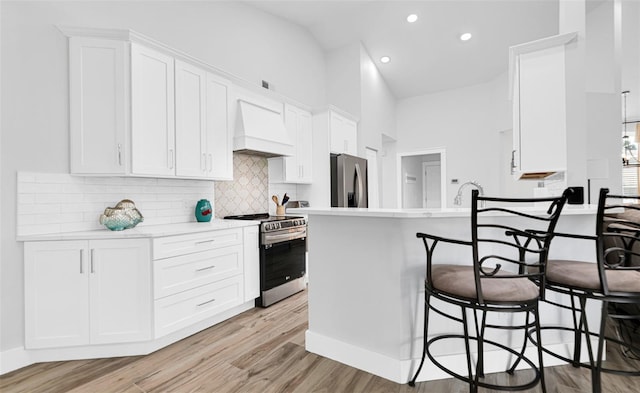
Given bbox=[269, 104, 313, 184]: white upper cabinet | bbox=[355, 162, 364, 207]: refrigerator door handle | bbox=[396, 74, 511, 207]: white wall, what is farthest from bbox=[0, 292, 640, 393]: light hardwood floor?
bbox=[396, 74, 511, 207]: white wall

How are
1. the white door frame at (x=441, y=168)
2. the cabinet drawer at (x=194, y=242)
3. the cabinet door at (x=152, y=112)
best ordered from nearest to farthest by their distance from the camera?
1. the cabinet drawer at (x=194, y=242)
2. the cabinet door at (x=152, y=112)
3. the white door frame at (x=441, y=168)

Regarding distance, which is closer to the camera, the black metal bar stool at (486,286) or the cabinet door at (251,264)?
the black metal bar stool at (486,286)

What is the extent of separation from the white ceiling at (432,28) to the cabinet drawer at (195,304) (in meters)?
3.52

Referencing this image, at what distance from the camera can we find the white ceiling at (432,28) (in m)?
4.34

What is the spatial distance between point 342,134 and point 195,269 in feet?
9.78

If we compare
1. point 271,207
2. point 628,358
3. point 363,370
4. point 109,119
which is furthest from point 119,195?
point 628,358

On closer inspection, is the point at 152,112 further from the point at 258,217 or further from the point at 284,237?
the point at 284,237

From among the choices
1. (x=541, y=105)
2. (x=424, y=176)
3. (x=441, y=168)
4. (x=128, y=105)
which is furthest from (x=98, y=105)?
→ (x=424, y=176)

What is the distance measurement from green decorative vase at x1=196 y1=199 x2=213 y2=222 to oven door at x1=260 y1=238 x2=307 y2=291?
0.64m

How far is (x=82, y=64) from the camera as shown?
7.61 feet

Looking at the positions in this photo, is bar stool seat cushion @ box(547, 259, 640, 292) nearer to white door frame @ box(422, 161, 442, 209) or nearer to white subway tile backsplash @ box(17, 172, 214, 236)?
white subway tile backsplash @ box(17, 172, 214, 236)

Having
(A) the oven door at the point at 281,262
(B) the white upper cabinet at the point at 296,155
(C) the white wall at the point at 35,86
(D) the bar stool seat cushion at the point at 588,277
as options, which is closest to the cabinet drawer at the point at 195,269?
(A) the oven door at the point at 281,262

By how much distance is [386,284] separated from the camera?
1856 mm

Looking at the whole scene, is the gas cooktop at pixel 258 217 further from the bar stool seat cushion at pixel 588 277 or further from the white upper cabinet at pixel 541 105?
the bar stool seat cushion at pixel 588 277
